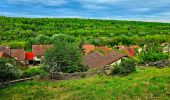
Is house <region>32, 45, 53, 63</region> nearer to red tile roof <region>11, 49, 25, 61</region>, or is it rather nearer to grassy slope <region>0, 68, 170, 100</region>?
red tile roof <region>11, 49, 25, 61</region>

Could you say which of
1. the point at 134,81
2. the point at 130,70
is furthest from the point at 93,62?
the point at 134,81

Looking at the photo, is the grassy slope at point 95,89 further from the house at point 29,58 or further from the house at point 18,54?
the house at point 29,58

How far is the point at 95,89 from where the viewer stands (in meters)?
18.7

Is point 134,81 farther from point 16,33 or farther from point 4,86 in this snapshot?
point 16,33

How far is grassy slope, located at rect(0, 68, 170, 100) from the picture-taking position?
1725 cm

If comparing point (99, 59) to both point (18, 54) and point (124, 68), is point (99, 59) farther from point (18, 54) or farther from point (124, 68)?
point (18, 54)

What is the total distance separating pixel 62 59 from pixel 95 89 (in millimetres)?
16329

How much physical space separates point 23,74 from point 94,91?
9.54 metres

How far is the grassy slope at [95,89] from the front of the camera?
1725 cm

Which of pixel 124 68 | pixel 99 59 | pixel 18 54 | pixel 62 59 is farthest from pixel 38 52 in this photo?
pixel 124 68

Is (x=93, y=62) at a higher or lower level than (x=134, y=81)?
lower

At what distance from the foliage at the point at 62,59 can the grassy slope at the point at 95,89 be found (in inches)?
481

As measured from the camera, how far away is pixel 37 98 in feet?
57.2

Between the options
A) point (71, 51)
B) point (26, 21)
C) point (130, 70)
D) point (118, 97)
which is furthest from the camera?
point (26, 21)
